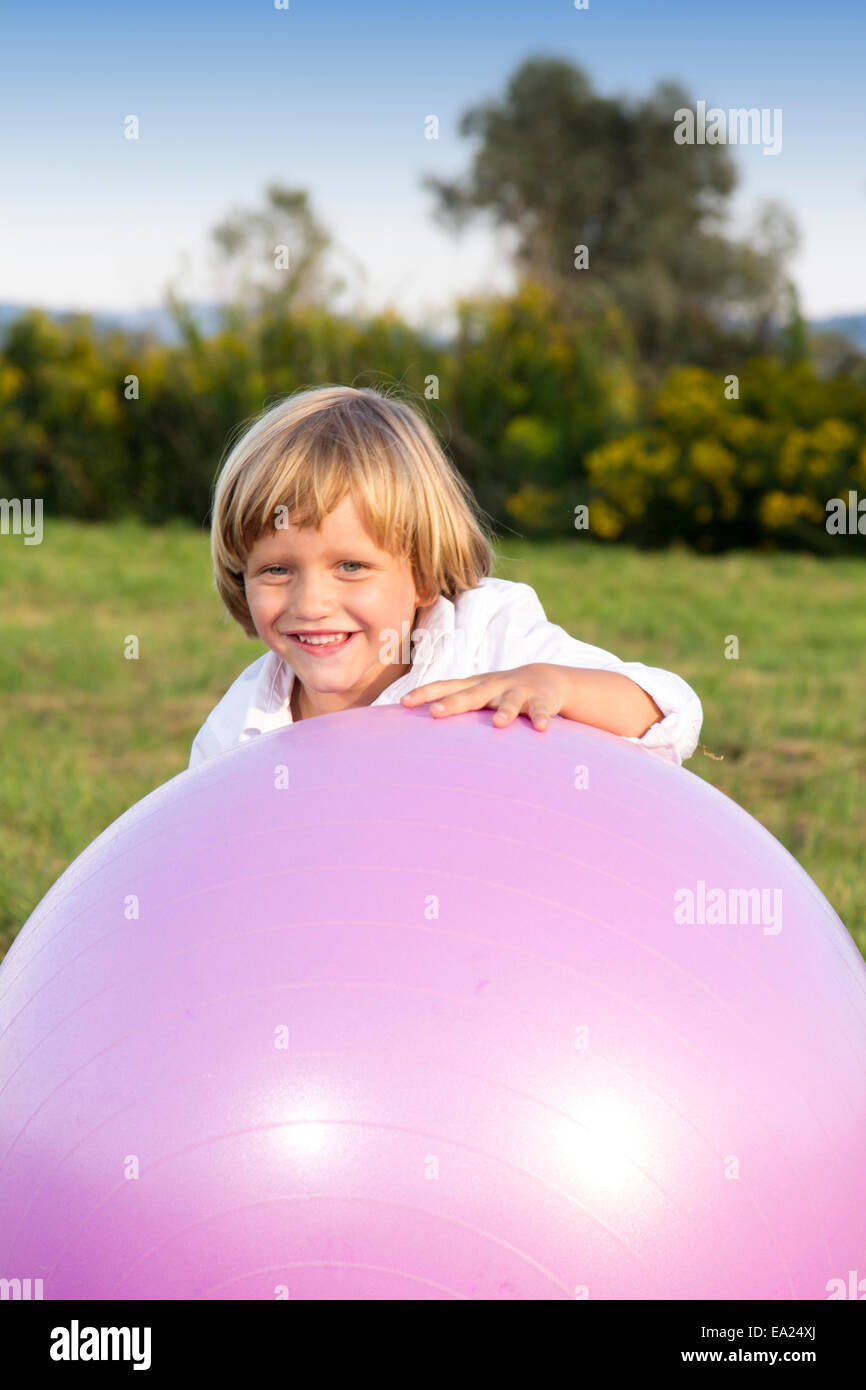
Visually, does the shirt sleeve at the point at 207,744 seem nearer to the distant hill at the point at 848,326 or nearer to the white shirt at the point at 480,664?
the white shirt at the point at 480,664

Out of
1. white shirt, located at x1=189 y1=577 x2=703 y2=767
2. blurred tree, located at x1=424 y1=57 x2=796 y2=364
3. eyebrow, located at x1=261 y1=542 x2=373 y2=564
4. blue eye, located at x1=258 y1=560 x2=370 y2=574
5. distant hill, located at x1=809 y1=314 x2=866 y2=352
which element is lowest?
white shirt, located at x1=189 y1=577 x2=703 y2=767

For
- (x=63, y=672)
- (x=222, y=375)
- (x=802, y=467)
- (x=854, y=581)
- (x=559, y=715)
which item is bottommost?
(x=559, y=715)

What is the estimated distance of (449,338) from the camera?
14133mm

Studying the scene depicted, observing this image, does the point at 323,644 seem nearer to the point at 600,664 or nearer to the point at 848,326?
the point at 600,664

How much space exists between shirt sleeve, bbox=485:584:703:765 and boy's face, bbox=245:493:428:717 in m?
0.19

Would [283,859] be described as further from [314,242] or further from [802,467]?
[314,242]

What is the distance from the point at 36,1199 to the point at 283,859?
513mm

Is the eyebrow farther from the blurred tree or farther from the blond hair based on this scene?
the blurred tree

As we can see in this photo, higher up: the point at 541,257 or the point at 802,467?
the point at 541,257

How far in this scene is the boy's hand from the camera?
7.65ft

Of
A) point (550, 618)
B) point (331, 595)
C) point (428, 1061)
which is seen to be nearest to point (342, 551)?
point (331, 595)

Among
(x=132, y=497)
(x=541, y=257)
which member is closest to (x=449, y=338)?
(x=132, y=497)

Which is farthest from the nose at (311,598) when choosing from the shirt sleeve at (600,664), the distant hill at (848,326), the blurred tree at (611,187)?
the blurred tree at (611,187)

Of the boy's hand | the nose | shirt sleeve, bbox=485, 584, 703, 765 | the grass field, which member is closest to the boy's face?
the nose
